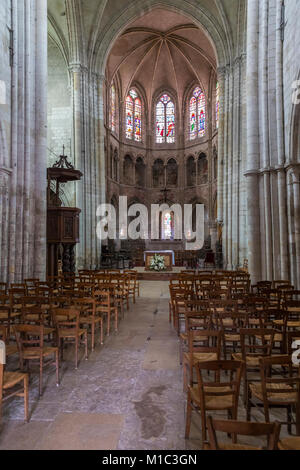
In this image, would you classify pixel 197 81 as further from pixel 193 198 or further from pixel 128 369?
pixel 128 369

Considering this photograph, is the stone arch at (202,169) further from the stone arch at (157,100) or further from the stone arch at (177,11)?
the stone arch at (177,11)

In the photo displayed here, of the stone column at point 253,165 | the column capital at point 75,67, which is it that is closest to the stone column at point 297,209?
the stone column at point 253,165

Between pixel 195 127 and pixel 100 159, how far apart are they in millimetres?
14337

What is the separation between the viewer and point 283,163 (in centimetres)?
1102

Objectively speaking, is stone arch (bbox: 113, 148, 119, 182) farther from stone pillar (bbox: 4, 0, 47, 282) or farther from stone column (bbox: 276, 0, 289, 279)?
stone column (bbox: 276, 0, 289, 279)

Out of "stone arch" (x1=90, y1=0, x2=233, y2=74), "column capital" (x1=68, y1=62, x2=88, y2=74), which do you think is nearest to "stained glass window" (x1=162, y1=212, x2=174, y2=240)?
"stone arch" (x1=90, y1=0, x2=233, y2=74)

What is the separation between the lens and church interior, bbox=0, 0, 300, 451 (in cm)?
373

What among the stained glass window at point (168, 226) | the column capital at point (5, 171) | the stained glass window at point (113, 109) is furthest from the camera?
the stained glass window at point (168, 226)

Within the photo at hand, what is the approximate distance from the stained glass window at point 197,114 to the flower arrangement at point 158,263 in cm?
1875

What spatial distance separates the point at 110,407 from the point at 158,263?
14942 mm

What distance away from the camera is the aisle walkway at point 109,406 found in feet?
10.9

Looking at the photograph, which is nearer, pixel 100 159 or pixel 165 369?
pixel 165 369

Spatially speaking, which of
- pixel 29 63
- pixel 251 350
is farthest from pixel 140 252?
pixel 251 350

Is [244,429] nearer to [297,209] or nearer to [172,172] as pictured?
[297,209]
